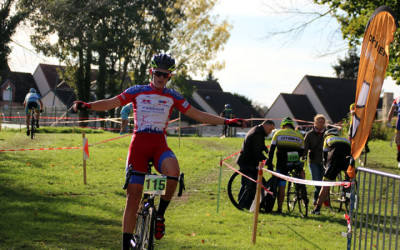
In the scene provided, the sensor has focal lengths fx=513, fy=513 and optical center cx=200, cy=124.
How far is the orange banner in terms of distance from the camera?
7.11 m

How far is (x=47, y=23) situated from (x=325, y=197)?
14378mm

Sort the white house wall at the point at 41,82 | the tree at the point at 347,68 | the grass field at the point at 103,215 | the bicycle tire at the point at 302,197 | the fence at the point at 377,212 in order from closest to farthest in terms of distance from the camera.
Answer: the fence at the point at 377,212, the grass field at the point at 103,215, the bicycle tire at the point at 302,197, the tree at the point at 347,68, the white house wall at the point at 41,82

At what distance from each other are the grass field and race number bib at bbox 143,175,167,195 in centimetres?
197

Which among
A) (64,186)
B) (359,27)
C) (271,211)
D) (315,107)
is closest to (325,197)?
(271,211)

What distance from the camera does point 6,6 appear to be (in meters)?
16.9

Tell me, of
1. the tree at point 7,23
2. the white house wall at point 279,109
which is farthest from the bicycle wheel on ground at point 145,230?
the white house wall at point 279,109

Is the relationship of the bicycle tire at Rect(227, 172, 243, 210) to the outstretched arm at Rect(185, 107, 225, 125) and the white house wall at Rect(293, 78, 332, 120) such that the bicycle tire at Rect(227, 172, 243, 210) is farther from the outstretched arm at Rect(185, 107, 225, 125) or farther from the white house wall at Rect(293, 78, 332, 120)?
the white house wall at Rect(293, 78, 332, 120)

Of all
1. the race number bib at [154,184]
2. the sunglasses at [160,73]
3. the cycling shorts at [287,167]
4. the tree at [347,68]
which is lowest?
the cycling shorts at [287,167]

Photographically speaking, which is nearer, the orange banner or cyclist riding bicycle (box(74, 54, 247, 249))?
cyclist riding bicycle (box(74, 54, 247, 249))

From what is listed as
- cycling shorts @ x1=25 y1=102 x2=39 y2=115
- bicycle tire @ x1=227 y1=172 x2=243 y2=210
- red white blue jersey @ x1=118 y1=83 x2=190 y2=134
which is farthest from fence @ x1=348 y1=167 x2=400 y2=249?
cycling shorts @ x1=25 y1=102 x2=39 y2=115

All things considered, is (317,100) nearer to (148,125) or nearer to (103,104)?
(148,125)

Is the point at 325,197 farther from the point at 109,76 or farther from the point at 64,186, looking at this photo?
the point at 109,76

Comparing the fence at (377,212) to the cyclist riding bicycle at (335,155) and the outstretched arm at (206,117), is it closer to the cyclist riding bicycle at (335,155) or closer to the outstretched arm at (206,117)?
the outstretched arm at (206,117)

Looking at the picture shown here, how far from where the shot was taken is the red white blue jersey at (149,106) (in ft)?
20.3
